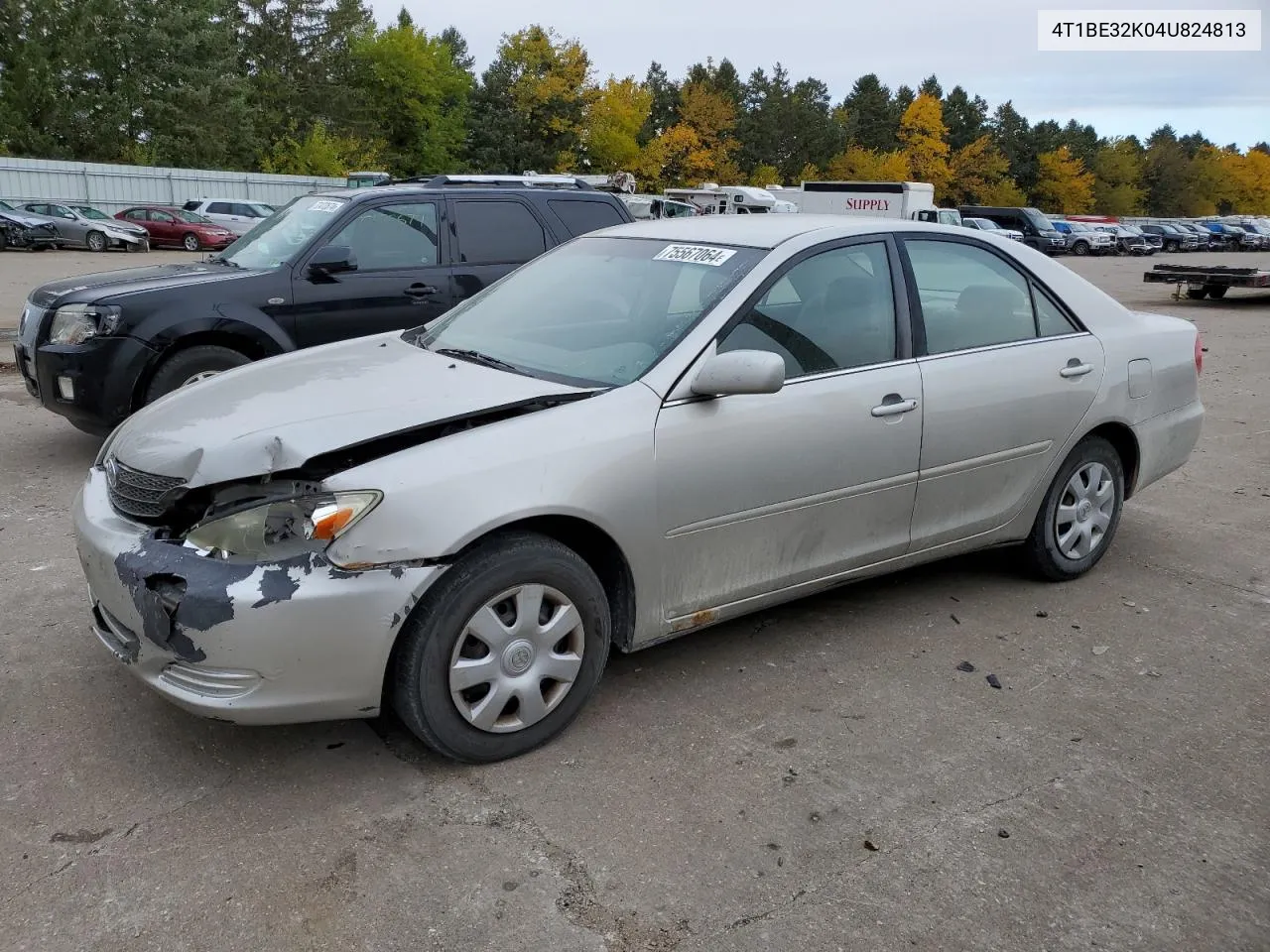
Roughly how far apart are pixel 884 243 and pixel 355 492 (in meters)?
2.40

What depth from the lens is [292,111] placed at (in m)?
61.3

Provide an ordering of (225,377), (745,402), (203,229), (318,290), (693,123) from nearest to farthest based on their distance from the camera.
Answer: (745,402) < (225,377) < (318,290) < (203,229) < (693,123)

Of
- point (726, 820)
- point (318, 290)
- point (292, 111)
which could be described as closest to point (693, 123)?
point (292, 111)

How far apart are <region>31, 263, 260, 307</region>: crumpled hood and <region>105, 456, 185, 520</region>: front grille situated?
11.7ft

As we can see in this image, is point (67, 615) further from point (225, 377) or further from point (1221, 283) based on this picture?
point (1221, 283)

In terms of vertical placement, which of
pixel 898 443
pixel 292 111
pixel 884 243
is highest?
pixel 292 111

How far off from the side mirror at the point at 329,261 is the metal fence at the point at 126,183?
32.5 metres

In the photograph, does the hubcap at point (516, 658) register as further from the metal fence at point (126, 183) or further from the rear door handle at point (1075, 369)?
the metal fence at point (126, 183)

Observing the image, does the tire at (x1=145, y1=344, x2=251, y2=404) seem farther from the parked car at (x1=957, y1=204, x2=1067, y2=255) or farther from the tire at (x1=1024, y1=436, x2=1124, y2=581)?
the parked car at (x1=957, y1=204, x2=1067, y2=255)

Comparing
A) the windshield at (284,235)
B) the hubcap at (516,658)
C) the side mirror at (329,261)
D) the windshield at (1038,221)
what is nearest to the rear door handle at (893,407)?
the hubcap at (516,658)

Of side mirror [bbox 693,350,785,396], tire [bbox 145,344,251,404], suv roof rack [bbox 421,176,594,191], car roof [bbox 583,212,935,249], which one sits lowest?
tire [bbox 145,344,251,404]

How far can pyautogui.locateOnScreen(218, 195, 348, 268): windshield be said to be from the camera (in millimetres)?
7051

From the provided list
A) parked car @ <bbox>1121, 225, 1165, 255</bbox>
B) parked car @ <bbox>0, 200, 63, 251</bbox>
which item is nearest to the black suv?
parked car @ <bbox>0, 200, 63, 251</bbox>

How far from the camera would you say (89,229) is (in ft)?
95.7
